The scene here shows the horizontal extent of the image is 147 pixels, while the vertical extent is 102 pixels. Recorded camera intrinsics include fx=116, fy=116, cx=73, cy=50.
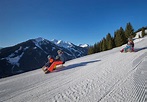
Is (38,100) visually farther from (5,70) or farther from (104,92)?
(5,70)

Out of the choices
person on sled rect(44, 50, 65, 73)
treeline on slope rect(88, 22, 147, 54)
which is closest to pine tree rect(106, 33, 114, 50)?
treeline on slope rect(88, 22, 147, 54)

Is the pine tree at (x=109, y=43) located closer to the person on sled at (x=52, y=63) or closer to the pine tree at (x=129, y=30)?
the pine tree at (x=129, y=30)

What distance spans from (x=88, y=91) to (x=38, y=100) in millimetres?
1696

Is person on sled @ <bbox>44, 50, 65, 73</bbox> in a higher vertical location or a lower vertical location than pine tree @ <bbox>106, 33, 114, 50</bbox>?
lower

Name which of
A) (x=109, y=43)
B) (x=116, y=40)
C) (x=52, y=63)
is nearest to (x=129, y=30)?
(x=116, y=40)

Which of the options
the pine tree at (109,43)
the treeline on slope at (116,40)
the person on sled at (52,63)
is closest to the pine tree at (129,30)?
the treeline on slope at (116,40)

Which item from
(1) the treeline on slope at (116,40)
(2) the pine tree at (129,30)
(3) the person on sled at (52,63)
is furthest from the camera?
(2) the pine tree at (129,30)

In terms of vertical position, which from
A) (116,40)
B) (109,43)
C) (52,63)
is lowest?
(52,63)

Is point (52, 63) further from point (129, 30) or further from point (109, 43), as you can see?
point (129, 30)

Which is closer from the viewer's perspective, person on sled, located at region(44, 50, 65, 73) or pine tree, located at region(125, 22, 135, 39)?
person on sled, located at region(44, 50, 65, 73)

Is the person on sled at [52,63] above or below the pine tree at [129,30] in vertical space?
below

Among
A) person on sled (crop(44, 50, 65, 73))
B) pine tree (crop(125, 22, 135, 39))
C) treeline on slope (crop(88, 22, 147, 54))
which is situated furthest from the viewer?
pine tree (crop(125, 22, 135, 39))

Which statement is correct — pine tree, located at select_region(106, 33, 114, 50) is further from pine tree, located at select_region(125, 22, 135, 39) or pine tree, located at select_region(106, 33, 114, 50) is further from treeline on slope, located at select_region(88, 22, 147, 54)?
pine tree, located at select_region(125, 22, 135, 39)

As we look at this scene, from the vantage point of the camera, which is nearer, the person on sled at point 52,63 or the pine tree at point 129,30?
the person on sled at point 52,63
